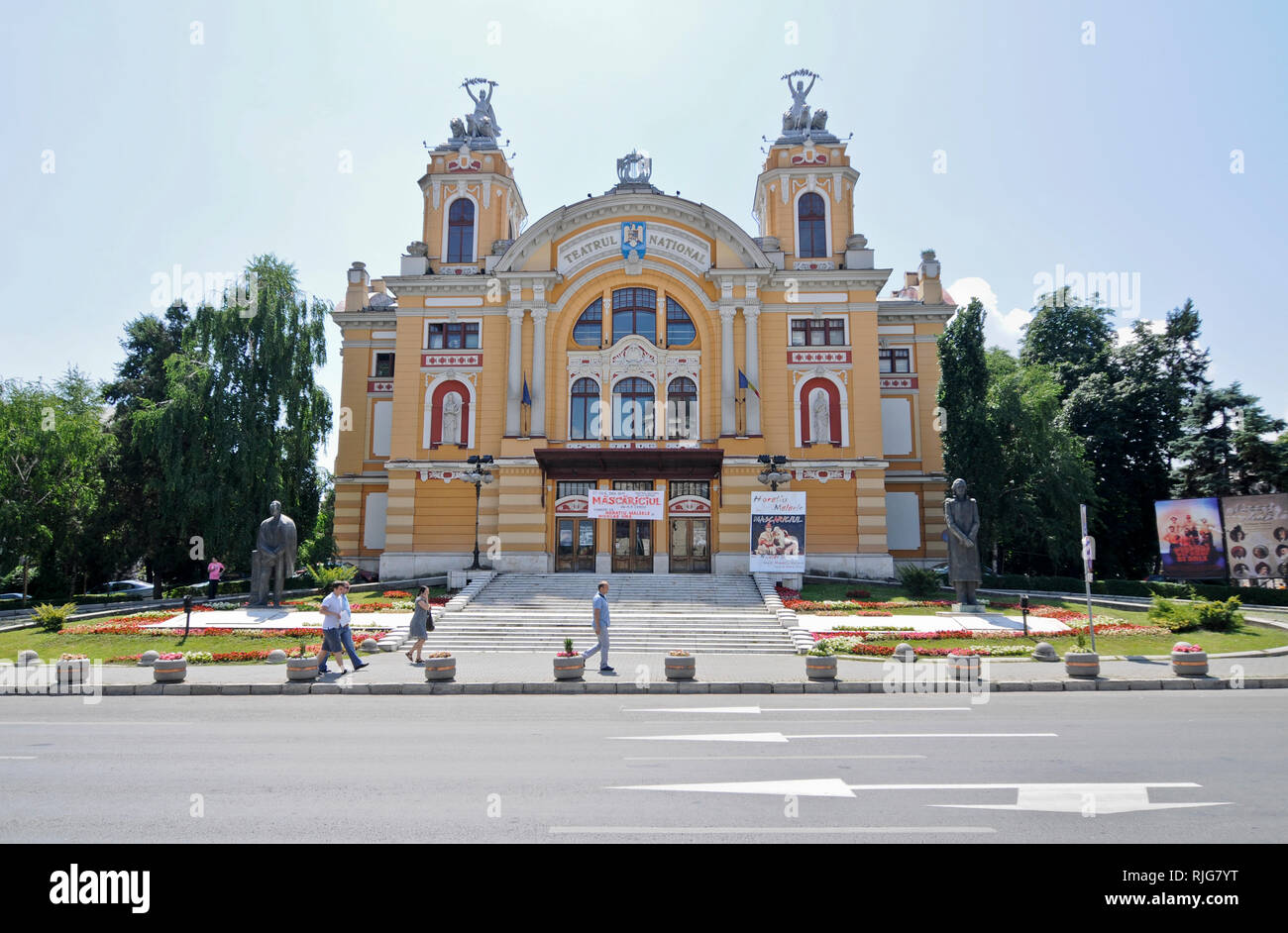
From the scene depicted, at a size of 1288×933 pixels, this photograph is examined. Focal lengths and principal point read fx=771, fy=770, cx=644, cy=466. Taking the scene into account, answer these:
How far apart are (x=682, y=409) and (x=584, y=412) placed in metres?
4.74

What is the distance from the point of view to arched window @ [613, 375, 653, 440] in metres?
36.8

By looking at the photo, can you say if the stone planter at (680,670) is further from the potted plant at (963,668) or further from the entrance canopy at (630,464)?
the entrance canopy at (630,464)

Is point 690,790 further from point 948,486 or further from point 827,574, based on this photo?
point 948,486

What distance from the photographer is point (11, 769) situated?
873 cm

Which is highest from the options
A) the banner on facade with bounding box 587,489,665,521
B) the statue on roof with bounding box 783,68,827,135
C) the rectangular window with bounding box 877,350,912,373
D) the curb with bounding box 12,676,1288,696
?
the statue on roof with bounding box 783,68,827,135

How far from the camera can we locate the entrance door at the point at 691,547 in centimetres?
3609

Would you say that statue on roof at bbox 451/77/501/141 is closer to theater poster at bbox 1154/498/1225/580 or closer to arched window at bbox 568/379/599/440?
arched window at bbox 568/379/599/440

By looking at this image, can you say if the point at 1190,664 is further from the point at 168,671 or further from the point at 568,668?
the point at 168,671

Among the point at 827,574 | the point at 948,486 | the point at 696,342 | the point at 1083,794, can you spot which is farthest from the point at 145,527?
the point at 1083,794

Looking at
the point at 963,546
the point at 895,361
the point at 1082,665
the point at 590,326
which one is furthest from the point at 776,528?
the point at 895,361

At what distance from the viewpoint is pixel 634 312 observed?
37938 millimetres

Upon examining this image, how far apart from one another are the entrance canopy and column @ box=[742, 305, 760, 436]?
2.55 metres

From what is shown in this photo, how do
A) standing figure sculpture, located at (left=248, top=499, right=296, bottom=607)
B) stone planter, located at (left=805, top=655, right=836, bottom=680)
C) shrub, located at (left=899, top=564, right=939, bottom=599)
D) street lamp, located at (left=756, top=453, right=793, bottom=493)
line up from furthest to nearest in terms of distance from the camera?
street lamp, located at (left=756, top=453, right=793, bottom=493) → shrub, located at (left=899, top=564, right=939, bottom=599) → standing figure sculpture, located at (left=248, top=499, right=296, bottom=607) → stone planter, located at (left=805, top=655, right=836, bottom=680)

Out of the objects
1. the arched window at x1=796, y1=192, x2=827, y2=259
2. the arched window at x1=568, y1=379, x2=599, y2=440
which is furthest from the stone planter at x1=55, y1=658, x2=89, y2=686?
the arched window at x1=796, y1=192, x2=827, y2=259
